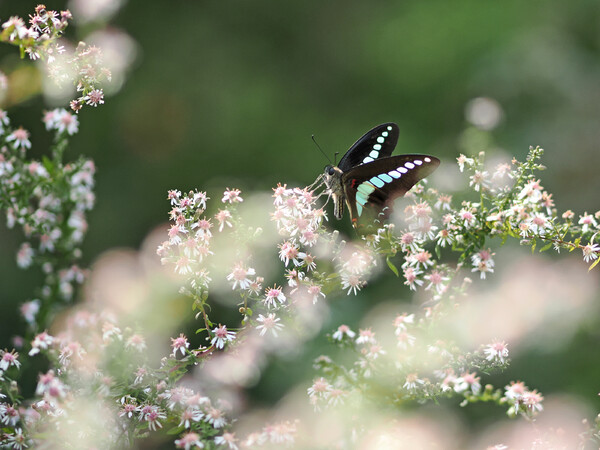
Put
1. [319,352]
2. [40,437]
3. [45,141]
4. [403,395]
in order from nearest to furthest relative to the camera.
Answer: [40,437]
[403,395]
[319,352]
[45,141]

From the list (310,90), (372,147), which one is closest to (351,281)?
(372,147)

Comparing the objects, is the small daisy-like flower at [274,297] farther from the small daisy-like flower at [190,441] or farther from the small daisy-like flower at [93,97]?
the small daisy-like flower at [93,97]

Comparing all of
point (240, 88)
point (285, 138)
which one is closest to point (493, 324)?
point (285, 138)

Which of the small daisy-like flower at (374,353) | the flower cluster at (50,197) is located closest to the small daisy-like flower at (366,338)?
the small daisy-like flower at (374,353)

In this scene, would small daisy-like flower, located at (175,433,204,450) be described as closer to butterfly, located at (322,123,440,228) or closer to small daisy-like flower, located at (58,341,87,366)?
small daisy-like flower, located at (58,341,87,366)

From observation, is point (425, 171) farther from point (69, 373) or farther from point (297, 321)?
point (69, 373)

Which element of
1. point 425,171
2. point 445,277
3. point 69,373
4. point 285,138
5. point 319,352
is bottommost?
point 69,373
